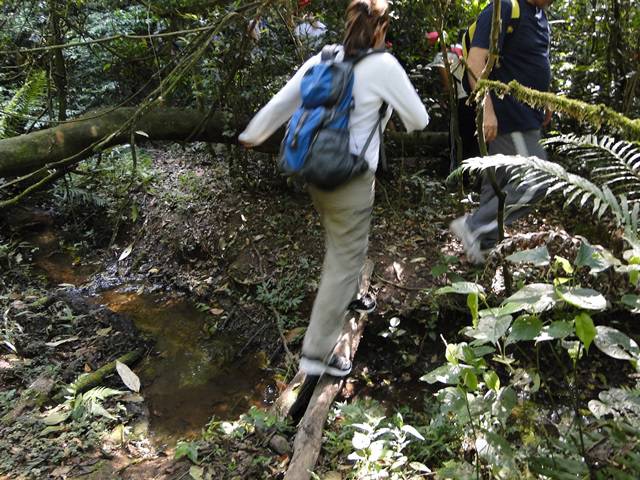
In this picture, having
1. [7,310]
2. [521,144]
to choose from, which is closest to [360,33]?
[521,144]

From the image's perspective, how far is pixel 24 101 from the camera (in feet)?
18.9

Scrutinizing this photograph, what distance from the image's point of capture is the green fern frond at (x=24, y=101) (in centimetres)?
557

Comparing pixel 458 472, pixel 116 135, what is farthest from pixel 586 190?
pixel 116 135

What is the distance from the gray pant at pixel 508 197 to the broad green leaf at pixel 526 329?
1577 mm

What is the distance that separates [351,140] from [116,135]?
76.2 inches

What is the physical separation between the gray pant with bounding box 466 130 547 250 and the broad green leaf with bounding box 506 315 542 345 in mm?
1577

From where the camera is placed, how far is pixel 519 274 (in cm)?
359

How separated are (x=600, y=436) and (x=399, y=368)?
166cm

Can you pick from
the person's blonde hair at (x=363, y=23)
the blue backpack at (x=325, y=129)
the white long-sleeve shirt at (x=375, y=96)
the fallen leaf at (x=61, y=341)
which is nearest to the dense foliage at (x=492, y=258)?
the fallen leaf at (x=61, y=341)

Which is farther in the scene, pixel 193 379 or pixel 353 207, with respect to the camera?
pixel 193 379

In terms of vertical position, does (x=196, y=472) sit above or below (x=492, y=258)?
below

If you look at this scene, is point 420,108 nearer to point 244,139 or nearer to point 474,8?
point 244,139

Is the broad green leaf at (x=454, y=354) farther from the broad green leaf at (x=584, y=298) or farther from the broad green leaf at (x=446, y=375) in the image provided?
the broad green leaf at (x=584, y=298)

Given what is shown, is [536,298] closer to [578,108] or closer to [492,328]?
[492,328]
